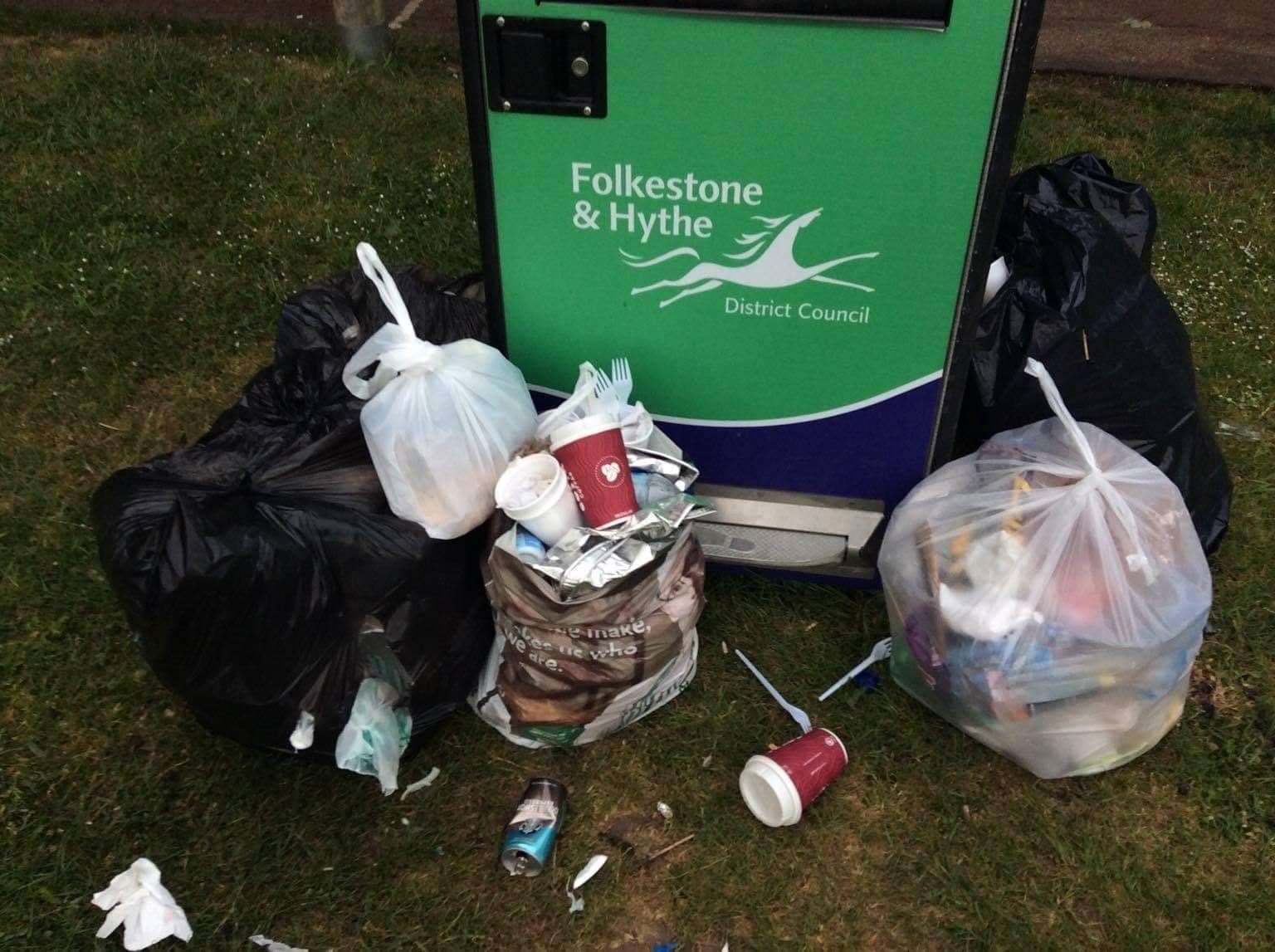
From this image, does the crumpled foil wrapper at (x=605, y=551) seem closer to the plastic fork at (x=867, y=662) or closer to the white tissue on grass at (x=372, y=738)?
the white tissue on grass at (x=372, y=738)

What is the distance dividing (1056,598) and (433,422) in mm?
1168

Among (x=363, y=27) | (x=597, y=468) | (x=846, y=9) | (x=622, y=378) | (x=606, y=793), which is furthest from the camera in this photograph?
(x=363, y=27)

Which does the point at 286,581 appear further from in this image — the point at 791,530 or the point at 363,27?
the point at 363,27

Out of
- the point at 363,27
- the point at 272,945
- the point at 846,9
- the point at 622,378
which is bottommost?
the point at 272,945

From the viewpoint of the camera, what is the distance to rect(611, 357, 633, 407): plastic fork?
2.13 m

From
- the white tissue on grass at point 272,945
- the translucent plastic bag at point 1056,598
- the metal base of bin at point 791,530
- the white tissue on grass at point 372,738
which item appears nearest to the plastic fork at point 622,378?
the metal base of bin at point 791,530

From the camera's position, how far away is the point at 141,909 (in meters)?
1.85

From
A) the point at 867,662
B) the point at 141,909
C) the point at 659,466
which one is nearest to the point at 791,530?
the point at 867,662

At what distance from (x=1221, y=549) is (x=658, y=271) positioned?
154cm

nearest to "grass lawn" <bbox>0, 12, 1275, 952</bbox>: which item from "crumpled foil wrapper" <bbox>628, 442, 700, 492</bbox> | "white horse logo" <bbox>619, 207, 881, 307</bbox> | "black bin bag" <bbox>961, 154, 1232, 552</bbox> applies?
"black bin bag" <bbox>961, 154, 1232, 552</bbox>

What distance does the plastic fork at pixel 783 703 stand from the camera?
2162 millimetres

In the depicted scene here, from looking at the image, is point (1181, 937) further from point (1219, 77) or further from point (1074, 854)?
point (1219, 77)

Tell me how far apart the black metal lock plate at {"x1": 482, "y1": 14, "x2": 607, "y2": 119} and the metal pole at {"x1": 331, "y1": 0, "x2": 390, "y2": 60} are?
319 centimetres

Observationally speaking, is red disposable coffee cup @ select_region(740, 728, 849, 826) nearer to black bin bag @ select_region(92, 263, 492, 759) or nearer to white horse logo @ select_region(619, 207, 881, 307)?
black bin bag @ select_region(92, 263, 492, 759)
